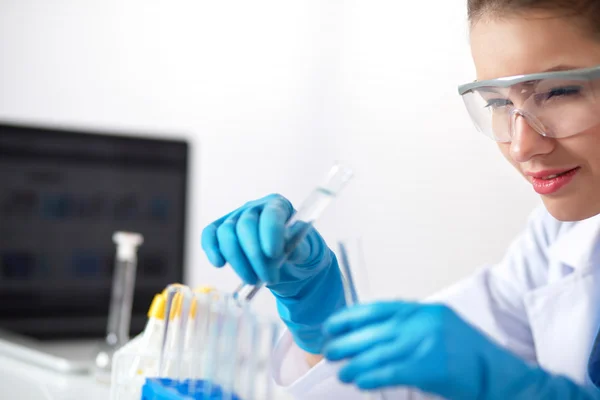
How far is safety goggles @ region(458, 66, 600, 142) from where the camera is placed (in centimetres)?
97

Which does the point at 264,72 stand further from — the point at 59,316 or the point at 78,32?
the point at 59,316

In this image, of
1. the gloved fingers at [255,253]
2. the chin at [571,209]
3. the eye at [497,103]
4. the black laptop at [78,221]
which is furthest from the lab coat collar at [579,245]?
the black laptop at [78,221]

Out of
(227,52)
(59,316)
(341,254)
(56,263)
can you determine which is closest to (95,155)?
(56,263)

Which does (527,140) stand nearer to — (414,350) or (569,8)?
(569,8)

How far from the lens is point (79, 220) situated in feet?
7.69

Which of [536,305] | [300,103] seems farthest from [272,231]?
[300,103]

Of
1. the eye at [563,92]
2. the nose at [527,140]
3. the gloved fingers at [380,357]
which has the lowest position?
the gloved fingers at [380,357]

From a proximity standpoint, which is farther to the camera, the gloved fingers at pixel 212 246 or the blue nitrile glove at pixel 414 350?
the gloved fingers at pixel 212 246

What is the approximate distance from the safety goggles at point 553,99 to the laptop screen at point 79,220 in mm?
1609

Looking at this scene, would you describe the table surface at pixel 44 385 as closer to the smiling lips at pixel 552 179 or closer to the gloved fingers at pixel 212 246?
the gloved fingers at pixel 212 246

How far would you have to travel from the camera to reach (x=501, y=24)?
40.8 inches

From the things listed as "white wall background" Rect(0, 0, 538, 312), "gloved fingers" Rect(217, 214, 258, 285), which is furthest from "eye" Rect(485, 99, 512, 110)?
"white wall background" Rect(0, 0, 538, 312)

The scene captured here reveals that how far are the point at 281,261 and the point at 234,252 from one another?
0.24ft

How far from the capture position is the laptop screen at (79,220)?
2242 mm
